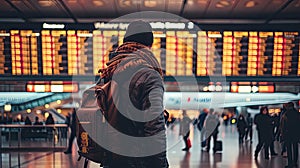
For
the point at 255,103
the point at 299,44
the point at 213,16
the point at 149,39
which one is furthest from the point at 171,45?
the point at 255,103

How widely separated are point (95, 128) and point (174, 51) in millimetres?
6843

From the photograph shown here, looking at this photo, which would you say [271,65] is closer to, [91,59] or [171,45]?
[171,45]

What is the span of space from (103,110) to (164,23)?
6285 millimetres

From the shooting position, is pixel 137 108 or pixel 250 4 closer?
pixel 137 108

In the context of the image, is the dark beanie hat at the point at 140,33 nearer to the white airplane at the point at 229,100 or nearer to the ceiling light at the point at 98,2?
the ceiling light at the point at 98,2

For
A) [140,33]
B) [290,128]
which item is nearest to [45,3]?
[140,33]

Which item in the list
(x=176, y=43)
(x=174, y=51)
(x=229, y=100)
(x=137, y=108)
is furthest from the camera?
(x=229, y=100)

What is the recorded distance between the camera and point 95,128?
1.89 m

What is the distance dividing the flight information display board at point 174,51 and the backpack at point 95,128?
6.11 metres

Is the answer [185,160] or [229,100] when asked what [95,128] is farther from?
[229,100]

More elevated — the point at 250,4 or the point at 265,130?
the point at 250,4

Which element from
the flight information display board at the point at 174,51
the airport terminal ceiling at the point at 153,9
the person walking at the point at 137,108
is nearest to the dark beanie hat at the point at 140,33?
the person walking at the point at 137,108

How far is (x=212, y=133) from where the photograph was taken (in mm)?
9859

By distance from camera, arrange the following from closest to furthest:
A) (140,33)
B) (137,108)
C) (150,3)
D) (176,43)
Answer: (137,108)
(140,33)
(150,3)
(176,43)
